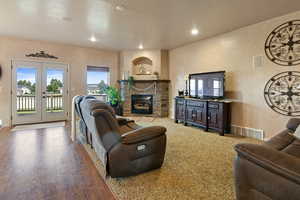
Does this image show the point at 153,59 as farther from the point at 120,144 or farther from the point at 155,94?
the point at 120,144

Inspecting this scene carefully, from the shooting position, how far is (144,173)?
240 cm

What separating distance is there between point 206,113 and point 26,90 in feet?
19.1

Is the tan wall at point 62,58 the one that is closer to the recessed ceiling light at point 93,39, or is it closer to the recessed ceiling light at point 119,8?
the recessed ceiling light at point 93,39

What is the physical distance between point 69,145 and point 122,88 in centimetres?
389

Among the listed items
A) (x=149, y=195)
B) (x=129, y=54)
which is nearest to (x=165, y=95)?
(x=129, y=54)

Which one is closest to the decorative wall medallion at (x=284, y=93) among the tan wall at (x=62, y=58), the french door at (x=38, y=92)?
the tan wall at (x=62, y=58)

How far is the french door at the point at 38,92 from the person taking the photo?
5.52 m

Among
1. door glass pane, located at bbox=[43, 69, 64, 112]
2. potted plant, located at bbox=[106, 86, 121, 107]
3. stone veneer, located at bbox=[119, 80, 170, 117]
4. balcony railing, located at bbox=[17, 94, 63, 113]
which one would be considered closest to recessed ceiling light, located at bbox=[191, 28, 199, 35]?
stone veneer, located at bbox=[119, 80, 170, 117]

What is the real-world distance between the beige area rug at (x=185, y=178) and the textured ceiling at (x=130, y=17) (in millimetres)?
2785

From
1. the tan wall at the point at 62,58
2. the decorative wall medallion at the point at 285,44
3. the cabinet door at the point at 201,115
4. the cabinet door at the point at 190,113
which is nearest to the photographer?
the decorative wall medallion at the point at 285,44

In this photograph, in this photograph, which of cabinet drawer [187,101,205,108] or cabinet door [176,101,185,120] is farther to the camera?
cabinet door [176,101,185,120]

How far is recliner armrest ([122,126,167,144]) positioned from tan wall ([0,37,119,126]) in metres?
5.03

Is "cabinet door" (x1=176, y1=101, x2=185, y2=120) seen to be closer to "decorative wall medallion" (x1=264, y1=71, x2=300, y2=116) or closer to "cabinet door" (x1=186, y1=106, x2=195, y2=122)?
"cabinet door" (x1=186, y1=106, x2=195, y2=122)

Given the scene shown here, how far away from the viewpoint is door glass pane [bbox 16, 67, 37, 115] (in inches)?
218
